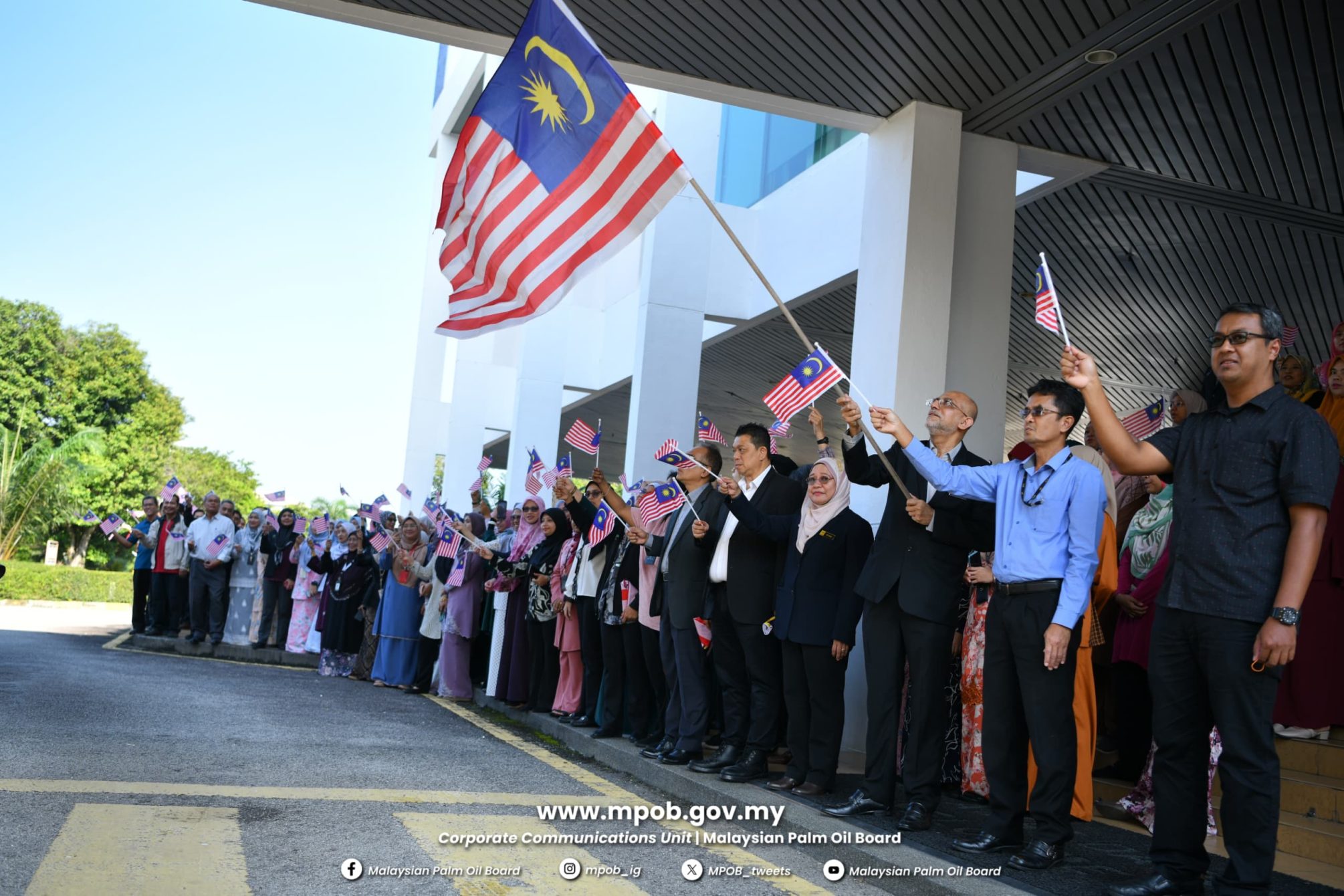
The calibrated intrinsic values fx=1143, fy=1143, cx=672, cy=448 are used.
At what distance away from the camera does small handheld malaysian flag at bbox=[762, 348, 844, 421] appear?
5.20m

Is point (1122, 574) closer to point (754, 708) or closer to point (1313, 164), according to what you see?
point (754, 708)

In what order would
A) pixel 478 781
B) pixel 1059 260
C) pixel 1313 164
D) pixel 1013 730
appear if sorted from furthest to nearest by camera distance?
pixel 1059 260 < pixel 1313 164 < pixel 478 781 < pixel 1013 730

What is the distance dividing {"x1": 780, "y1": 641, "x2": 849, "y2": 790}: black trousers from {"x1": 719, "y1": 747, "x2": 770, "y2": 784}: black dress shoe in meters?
0.23

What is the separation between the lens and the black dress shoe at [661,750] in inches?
267

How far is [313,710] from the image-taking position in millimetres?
8820

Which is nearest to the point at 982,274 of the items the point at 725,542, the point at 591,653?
the point at 725,542

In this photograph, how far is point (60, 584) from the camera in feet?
98.8

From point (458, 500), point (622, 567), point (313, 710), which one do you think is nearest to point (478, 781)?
point (622, 567)

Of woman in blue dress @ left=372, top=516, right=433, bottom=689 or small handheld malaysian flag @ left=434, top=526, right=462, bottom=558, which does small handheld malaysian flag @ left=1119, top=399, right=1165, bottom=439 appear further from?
woman in blue dress @ left=372, top=516, right=433, bottom=689

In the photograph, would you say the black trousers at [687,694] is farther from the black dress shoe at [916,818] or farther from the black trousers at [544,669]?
the black trousers at [544,669]

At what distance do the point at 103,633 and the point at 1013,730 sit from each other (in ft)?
52.1

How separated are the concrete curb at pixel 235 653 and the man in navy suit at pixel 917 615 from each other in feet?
35.4

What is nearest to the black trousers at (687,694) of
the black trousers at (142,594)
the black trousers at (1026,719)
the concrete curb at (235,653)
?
the black trousers at (1026,719)

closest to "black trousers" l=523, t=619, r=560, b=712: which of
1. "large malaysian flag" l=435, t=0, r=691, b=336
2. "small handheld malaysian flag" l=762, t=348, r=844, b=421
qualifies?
"large malaysian flag" l=435, t=0, r=691, b=336
